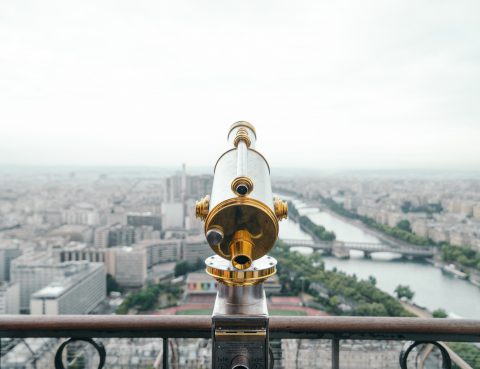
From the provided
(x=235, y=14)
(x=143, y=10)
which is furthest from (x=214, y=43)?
(x=143, y=10)

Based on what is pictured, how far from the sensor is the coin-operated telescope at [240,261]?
53 cm

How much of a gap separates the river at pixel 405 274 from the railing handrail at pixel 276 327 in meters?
3.85

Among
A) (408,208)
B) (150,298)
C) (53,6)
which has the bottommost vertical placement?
(150,298)

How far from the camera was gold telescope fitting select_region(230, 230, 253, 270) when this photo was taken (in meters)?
0.53

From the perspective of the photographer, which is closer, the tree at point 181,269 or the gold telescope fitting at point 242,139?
the gold telescope fitting at point 242,139

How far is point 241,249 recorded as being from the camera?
54cm

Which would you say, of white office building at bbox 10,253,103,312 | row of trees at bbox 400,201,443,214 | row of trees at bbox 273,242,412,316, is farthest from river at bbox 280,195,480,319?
white office building at bbox 10,253,103,312

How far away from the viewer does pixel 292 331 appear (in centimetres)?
77

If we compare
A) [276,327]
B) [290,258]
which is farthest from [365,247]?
[276,327]

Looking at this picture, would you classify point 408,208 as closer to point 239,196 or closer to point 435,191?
point 435,191

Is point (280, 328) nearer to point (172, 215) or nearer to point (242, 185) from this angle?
point (242, 185)

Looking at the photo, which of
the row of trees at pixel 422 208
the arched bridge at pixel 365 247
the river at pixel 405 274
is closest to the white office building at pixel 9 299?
the river at pixel 405 274

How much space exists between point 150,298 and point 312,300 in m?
3.39

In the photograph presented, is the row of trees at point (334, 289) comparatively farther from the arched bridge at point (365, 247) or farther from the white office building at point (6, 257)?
the white office building at point (6, 257)
